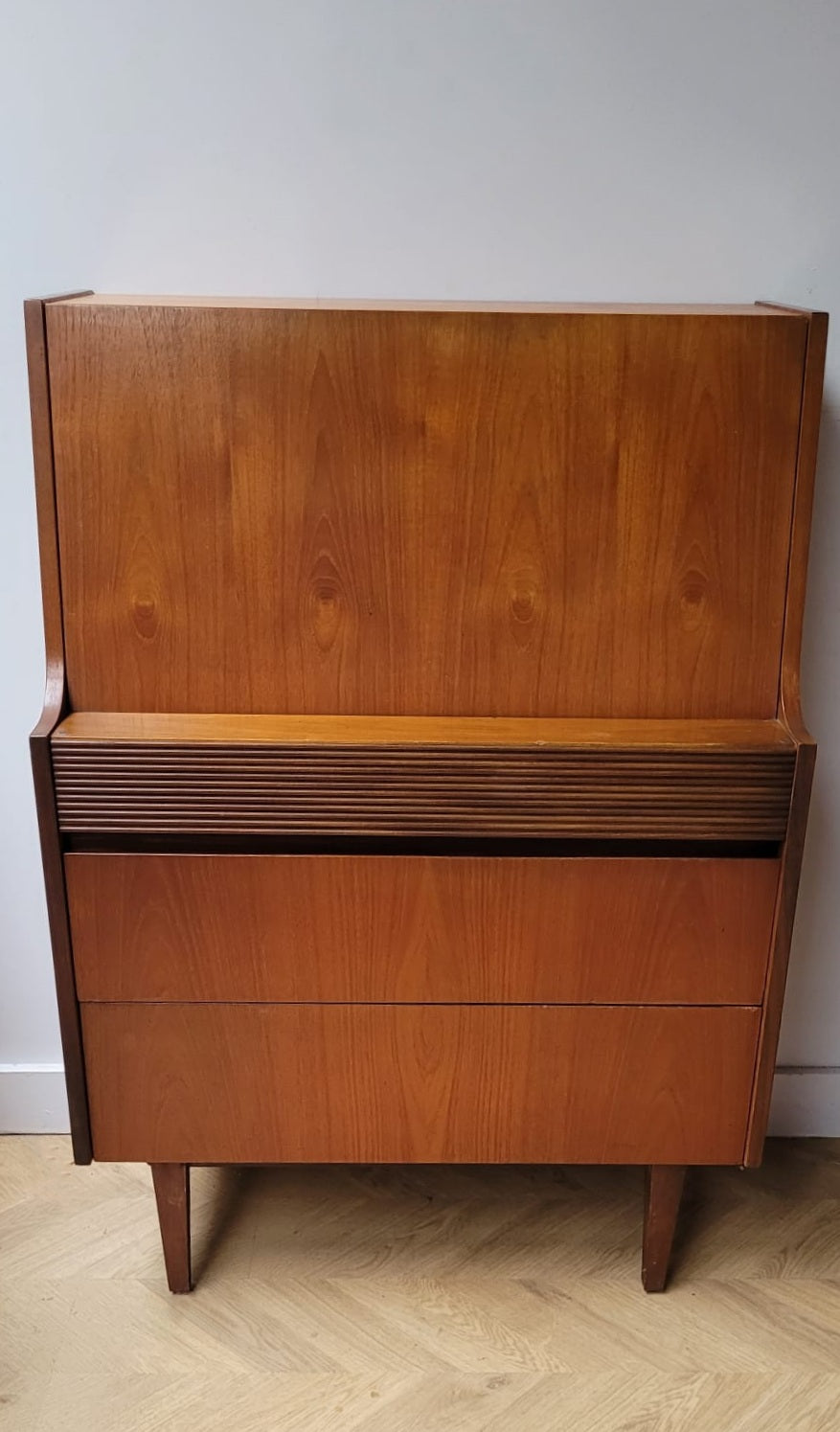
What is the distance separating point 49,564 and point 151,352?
0.24m

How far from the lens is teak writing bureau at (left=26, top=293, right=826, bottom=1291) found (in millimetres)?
1136

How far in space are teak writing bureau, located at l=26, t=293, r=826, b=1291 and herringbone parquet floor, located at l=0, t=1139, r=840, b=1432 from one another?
321mm

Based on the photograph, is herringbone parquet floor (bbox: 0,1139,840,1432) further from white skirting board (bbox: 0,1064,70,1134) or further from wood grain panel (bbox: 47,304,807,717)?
wood grain panel (bbox: 47,304,807,717)

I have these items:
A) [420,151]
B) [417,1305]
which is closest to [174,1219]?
[417,1305]

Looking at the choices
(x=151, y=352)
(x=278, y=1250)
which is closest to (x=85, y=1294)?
(x=278, y=1250)

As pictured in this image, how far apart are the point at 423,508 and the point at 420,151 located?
506 mm

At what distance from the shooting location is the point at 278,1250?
155 cm

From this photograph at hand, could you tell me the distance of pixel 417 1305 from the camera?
4.83ft

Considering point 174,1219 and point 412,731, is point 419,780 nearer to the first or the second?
point 412,731

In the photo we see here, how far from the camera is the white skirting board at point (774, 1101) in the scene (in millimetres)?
1752

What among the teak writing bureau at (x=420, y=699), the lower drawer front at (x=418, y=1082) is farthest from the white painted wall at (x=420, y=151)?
the lower drawer front at (x=418, y=1082)

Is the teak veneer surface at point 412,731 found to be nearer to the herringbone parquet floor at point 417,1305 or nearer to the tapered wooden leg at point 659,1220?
the tapered wooden leg at point 659,1220

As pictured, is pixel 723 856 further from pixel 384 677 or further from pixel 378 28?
pixel 378 28

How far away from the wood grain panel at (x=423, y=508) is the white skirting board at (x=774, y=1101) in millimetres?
791
